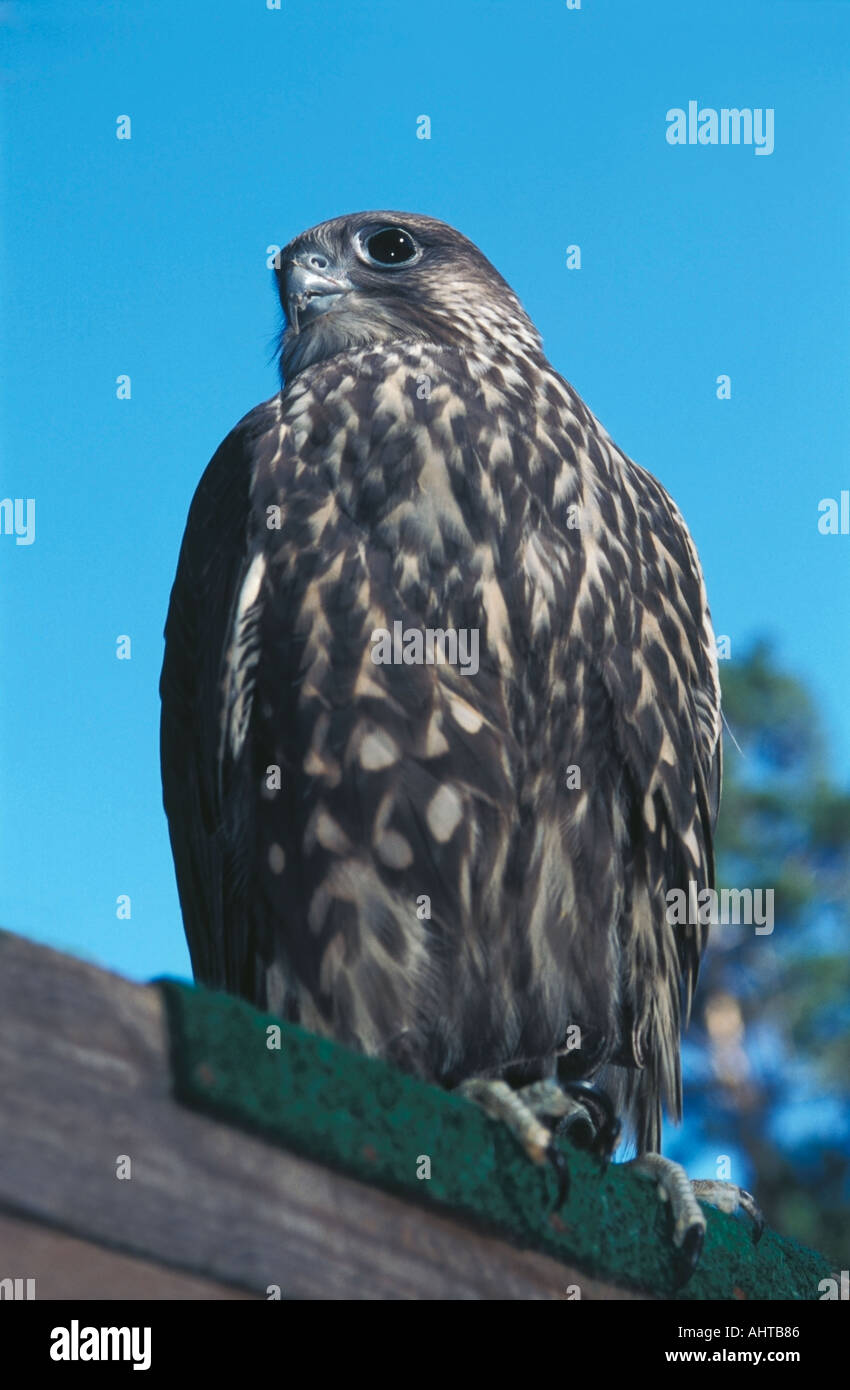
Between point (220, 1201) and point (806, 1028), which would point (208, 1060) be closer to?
point (220, 1201)

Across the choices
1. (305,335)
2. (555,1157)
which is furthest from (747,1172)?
(555,1157)

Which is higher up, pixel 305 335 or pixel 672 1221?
pixel 305 335

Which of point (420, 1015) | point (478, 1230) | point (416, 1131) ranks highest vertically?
point (420, 1015)

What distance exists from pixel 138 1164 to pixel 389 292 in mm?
3009

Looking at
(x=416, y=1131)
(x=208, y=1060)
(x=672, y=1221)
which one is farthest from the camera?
(x=672, y=1221)

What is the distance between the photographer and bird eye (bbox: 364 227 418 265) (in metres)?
4.06

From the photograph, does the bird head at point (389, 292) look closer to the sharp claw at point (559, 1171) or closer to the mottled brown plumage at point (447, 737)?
the mottled brown plumage at point (447, 737)

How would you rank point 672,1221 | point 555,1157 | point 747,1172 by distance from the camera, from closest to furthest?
point 555,1157
point 672,1221
point 747,1172

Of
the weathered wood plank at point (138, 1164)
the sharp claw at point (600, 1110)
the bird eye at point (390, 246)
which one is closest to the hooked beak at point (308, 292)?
the bird eye at point (390, 246)

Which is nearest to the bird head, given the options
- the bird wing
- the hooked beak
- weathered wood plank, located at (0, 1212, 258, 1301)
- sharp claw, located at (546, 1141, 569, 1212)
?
the hooked beak

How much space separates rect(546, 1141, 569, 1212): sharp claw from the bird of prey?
622 mm
